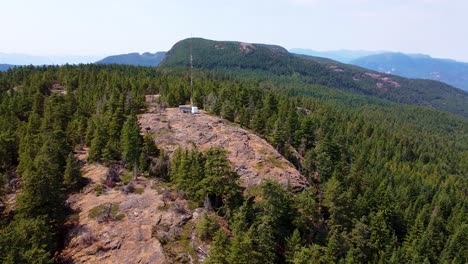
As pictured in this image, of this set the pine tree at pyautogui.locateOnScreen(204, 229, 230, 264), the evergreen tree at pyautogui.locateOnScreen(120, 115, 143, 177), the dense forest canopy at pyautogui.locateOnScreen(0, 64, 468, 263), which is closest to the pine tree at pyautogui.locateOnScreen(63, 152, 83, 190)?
the dense forest canopy at pyautogui.locateOnScreen(0, 64, 468, 263)

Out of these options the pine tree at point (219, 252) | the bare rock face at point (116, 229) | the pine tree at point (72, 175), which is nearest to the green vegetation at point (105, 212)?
the bare rock face at point (116, 229)

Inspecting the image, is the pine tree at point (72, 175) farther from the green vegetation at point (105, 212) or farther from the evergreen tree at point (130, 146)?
the green vegetation at point (105, 212)

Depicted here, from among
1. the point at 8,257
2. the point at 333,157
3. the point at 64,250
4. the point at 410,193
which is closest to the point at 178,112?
the point at 333,157

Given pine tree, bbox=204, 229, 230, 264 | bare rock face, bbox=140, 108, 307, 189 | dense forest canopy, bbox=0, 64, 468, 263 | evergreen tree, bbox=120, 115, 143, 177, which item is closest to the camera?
pine tree, bbox=204, 229, 230, 264

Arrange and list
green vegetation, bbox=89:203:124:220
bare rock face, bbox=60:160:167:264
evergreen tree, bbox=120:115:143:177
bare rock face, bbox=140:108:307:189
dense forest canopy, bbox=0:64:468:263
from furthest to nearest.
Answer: bare rock face, bbox=140:108:307:189 → evergreen tree, bbox=120:115:143:177 → green vegetation, bbox=89:203:124:220 → dense forest canopy, bbox=0:64:468:263 → bare rock face, bbox=60:160:167:264

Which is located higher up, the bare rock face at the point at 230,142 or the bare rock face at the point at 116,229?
the bare rock face at the point at 230,142

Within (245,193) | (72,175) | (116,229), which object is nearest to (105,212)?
(116,229)

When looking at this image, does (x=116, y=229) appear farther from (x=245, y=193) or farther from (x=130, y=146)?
(x=245, y=193)

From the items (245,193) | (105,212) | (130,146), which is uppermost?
(130,146)

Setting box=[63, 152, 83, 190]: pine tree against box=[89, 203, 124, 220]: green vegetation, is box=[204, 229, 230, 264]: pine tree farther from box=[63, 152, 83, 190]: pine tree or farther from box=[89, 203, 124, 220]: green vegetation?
box=[63, 152, 83, 190]: pine tree
